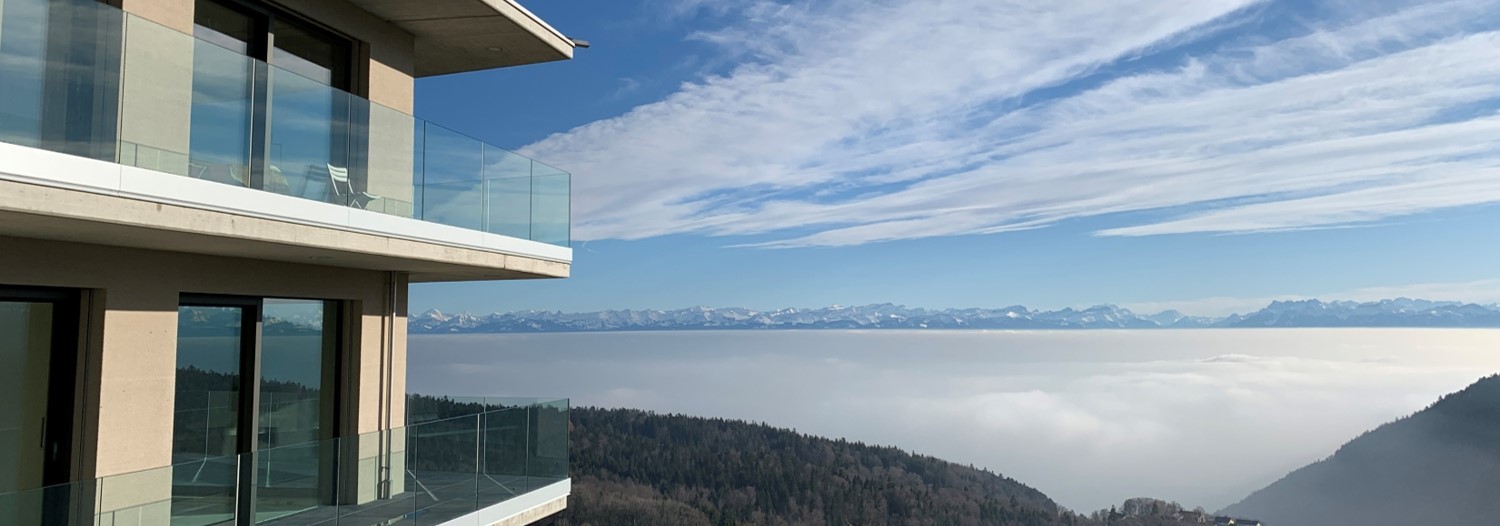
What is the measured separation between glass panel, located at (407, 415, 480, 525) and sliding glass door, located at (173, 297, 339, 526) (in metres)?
1.02

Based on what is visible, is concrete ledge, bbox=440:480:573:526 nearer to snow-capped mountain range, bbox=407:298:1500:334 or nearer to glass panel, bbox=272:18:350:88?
glass panel, bbox=272:18:350:88

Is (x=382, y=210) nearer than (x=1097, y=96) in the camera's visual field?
Yes

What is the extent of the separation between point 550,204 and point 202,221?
467 centimetres

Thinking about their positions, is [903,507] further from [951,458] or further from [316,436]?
[316,436]

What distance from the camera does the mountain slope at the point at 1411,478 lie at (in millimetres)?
104812

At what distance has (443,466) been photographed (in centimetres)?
933

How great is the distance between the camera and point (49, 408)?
22.1 feet

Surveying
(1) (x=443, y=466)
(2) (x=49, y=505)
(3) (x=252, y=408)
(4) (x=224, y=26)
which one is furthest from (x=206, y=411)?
(4) (x=224, y=26)

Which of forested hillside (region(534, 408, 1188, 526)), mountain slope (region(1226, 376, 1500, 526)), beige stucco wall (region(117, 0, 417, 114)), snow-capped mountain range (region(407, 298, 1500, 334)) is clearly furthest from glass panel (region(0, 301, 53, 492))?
mountain slope (region(1226, 376, 1500, 526))

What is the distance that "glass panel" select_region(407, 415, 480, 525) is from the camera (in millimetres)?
9016

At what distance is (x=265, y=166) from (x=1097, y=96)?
268 ft

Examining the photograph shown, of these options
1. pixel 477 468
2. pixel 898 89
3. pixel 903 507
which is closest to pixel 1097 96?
pixel 898 89

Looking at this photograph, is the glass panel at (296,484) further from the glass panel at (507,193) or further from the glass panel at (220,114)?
the glass panel at (507,193)

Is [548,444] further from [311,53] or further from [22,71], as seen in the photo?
[22,71]
